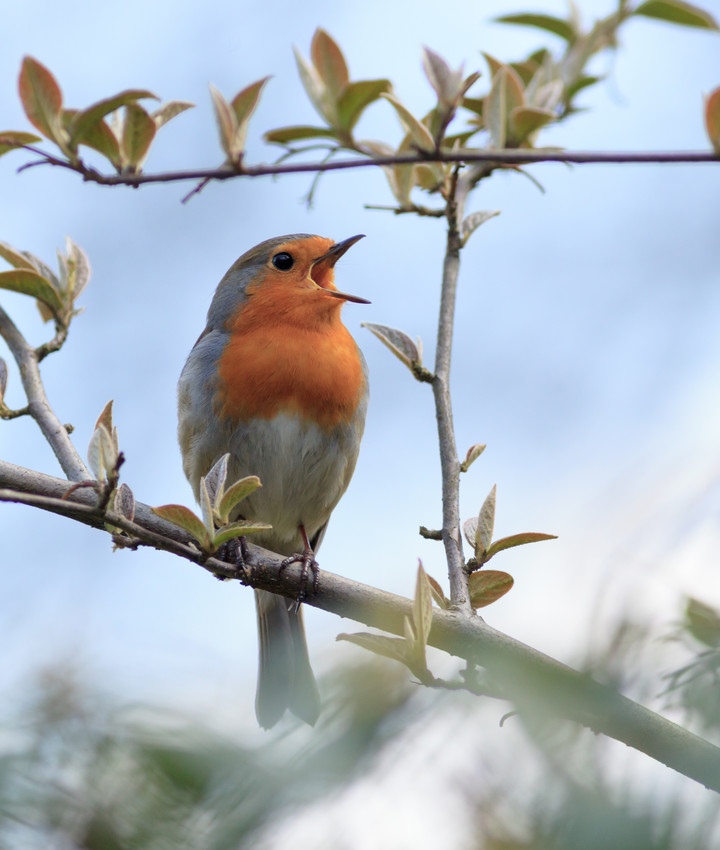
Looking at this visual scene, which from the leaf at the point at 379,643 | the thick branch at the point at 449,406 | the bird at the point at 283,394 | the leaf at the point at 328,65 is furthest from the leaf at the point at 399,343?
the leaf at the point at 379,643

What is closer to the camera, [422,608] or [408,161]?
[408,161]

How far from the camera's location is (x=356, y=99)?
180cm

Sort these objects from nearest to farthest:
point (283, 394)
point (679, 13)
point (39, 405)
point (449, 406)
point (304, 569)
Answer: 1. point (679, 13)
2. point (304, 569)
3. point (449, 406)
4. point (39, 405)
5. point (283, 394)

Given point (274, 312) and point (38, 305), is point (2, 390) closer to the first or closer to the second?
point (38, 305)

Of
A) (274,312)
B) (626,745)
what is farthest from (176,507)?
(274,312)

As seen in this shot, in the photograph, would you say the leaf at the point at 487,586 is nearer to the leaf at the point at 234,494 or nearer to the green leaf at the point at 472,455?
the green leaf at the point at 472,455

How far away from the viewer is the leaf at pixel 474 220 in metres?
2.98

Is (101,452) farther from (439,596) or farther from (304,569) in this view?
(439,596)

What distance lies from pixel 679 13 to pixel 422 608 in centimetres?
118

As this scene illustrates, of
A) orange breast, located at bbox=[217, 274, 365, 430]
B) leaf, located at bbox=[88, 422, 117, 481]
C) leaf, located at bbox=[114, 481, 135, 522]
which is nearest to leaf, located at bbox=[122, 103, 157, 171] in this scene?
leaf, located at bbox=[88, 422, 117, 481]

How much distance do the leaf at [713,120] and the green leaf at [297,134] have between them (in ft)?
2.28

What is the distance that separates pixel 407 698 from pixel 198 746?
0.19 metres

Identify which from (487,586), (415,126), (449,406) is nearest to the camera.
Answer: (415,126)

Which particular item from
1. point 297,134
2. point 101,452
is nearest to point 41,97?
point 297,134
